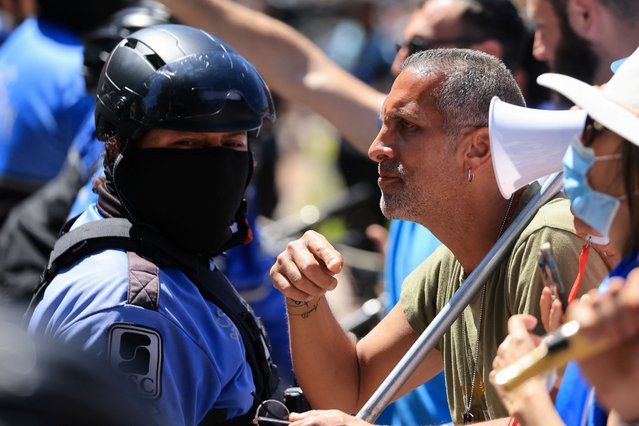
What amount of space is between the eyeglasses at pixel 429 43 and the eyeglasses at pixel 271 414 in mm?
2293

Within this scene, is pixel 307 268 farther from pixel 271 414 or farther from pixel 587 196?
pixel 587 196

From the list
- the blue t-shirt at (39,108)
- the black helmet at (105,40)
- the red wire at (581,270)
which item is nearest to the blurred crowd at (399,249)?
the red wire at (581,270)

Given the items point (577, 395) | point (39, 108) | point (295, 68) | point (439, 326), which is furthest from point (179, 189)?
point (39, 108)

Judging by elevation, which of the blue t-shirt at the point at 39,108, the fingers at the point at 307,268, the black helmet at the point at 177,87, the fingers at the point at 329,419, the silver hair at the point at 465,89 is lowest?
the blue t-shirt at the point at 39,108

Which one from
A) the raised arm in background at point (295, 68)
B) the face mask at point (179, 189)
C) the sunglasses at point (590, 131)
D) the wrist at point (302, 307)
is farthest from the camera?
the raised arm in background at point (295, 68)

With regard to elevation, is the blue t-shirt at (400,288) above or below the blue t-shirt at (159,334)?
below

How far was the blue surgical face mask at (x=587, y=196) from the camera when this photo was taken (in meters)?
2.51

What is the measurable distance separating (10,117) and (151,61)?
2847 millimetres

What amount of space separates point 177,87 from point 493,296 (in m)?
1.11

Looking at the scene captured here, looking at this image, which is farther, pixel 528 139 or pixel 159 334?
pixel 159 334

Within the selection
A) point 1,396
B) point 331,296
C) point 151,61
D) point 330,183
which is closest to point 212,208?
point 151,61

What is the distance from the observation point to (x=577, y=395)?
251cm

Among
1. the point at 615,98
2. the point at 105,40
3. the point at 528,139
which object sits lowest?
the point at 105,40

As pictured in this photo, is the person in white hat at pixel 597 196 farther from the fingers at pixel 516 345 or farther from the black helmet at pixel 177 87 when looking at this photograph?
the black helmet at pixel 177 87
